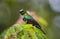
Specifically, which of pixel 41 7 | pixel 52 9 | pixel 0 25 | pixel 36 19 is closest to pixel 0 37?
pixel 36 19

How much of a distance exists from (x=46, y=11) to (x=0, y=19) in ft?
1.80

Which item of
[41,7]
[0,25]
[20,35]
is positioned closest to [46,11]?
[41,7]

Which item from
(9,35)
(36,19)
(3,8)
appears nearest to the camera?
(9,35)

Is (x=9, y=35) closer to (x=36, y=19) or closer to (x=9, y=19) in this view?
(x=36, y=19)

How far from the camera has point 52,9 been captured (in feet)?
6.74

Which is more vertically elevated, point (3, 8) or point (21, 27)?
point (3, 8)

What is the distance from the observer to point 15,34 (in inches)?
29.1

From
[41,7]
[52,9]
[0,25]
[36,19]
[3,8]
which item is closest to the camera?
[36,19]

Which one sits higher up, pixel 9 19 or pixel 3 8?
pixel 3 8

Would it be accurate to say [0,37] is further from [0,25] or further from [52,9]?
[52,9]

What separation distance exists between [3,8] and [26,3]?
230mm

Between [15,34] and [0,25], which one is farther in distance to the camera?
[0,25]

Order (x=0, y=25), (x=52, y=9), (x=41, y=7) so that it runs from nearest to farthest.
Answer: (x=0, y=25) < (x=41, y=7) < (x=52, y=9)

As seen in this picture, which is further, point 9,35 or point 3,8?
point 3,8
